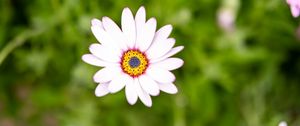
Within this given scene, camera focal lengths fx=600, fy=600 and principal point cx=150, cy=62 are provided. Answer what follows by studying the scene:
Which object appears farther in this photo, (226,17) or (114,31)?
(226,17)

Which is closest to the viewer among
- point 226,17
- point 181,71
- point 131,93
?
point 131,93

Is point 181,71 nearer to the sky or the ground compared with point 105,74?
nearer to the sky

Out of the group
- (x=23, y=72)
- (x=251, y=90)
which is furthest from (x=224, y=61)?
(x=23, y=72)

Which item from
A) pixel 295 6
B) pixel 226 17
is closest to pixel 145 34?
pixel 295 6

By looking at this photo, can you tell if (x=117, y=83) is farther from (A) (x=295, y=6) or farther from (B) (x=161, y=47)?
(A) (x=295, y=6)

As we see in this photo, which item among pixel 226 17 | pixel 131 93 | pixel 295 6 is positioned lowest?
pixel 131 93

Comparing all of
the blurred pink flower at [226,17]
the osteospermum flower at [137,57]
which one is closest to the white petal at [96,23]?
the osteospermum flower at [137,57]

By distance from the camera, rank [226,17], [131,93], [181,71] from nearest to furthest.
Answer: [131,93]
[226,17]
[181,71]

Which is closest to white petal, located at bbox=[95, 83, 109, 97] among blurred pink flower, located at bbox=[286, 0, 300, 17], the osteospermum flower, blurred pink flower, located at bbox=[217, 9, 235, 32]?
the osteospermum flower

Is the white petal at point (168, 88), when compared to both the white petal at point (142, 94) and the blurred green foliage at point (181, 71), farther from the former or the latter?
the blurred green foliage at point (181, 71)
